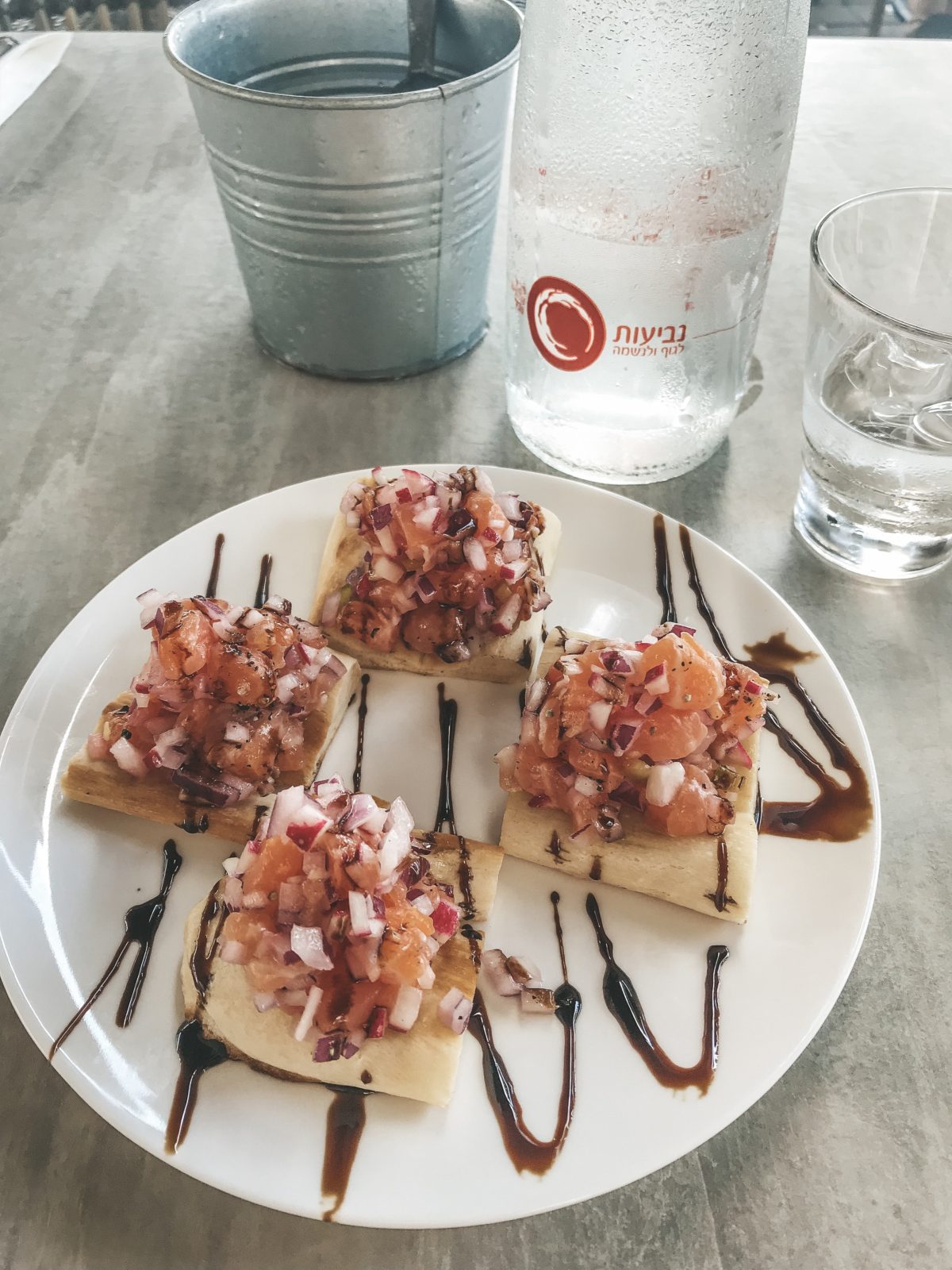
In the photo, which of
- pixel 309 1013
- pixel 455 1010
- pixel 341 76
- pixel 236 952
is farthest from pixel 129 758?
pixel 341 76

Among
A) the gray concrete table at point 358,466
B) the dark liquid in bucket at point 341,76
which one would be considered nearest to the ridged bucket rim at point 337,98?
the dark liquid in bucket at point 341,76

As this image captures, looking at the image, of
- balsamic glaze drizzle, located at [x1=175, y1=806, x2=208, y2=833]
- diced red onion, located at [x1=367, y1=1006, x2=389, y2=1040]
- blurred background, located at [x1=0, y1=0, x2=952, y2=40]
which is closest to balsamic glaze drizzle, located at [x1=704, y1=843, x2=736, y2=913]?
diced red onion, located at [x1=367, y1=1006, x2=389, y2=1040]

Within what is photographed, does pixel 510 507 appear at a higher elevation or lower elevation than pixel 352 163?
lower

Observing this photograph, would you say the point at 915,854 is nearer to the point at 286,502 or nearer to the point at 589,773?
the point at 589,773

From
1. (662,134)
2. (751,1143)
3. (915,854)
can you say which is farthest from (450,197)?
(751,1143)

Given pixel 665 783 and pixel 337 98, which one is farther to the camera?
pixel 337 98

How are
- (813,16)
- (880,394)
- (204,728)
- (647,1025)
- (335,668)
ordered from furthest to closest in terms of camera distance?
(813,16)
(880,394)
(335,668)
(204,728)
(647,1025)

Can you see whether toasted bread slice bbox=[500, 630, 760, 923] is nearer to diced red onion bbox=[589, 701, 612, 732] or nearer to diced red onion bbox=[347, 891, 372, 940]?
diced red onion bbox=[589, 701, 612, 732]

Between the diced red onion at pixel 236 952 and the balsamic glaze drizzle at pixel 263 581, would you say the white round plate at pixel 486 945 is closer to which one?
the balsamic glaze drizzle at pixel 263 581

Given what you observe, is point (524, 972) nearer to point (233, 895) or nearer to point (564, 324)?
point (233, 895)
